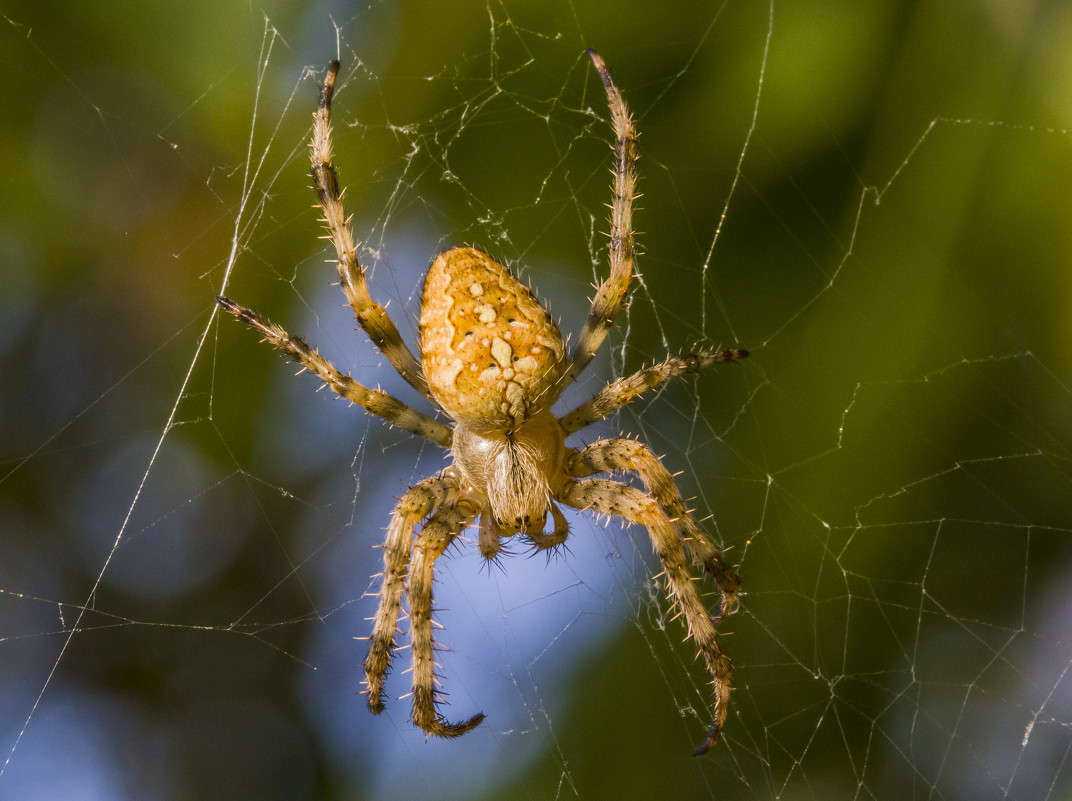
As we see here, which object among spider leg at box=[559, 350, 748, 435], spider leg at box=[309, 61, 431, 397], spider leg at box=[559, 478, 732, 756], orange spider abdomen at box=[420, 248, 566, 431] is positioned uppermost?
spider leg at box=[309, 61, 431, 397]

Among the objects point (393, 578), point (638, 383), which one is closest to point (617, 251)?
point (638, 383)

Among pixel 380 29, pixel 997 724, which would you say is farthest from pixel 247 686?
pixel 997 724

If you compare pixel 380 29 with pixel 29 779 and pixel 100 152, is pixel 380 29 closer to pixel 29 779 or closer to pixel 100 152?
pixel 100 152

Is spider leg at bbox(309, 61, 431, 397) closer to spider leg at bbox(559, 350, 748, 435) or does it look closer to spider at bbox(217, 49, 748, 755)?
spider at bbox(217, 49, 748, 755)

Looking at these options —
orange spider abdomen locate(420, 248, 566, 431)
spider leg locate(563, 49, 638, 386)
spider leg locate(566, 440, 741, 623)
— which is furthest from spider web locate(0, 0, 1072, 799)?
spider leg locate(563, 49, 638, 386)

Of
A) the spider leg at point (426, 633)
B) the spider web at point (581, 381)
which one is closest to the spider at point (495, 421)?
the spider leg at point (426, 633)

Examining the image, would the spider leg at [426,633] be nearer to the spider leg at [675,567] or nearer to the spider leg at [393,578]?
the spider leg at [393,578]

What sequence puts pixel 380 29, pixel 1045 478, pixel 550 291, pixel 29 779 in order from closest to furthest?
pixel 29 779 < pixel 1045 478 < pixel 380 29 < pixel 550 291

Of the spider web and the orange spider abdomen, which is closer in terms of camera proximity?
the orange spider abdomen

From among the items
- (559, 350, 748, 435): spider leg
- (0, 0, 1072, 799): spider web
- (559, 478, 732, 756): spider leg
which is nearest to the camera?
(559, 478, 732, 756): spider leg
